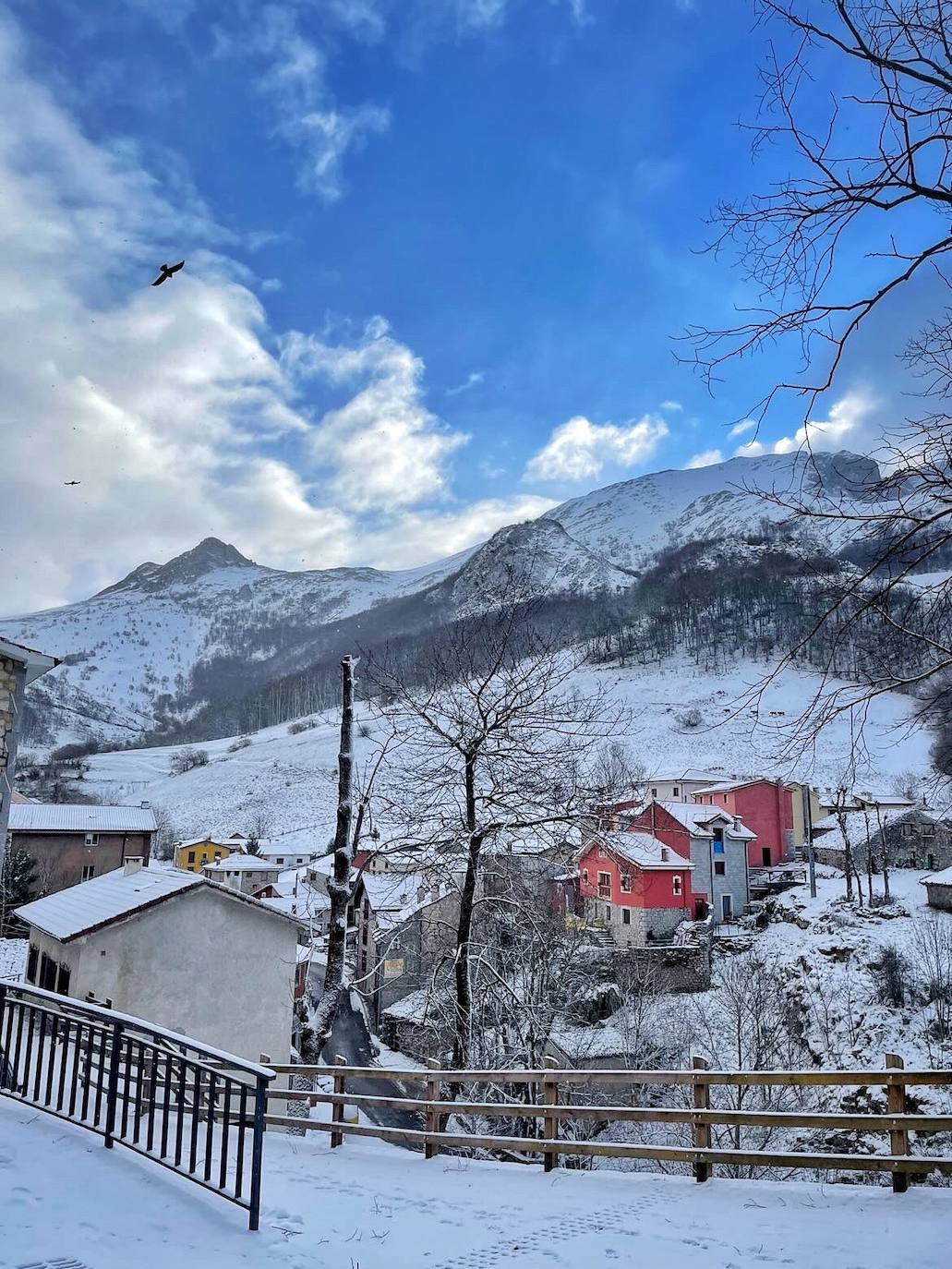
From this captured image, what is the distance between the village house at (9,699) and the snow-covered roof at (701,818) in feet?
116

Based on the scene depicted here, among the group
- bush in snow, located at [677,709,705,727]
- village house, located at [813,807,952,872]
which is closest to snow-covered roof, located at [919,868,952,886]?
village house, located at [813,807,952,872]

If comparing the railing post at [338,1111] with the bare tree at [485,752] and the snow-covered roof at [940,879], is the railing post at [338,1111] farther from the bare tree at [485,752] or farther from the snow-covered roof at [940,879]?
the snow-covered roof at [940,879]

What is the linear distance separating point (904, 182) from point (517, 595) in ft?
34.4

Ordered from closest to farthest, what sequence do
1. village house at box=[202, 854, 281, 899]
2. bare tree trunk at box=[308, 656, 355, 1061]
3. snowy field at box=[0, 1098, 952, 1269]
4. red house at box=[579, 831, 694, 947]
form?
1. snowy field at box=[0, 1098, 952, 1269]
2. bare tree trunk at box=[308, 656, 355, 1061]
3. red house at box=[579, 831, 694, 947]
4. village house at box=[202, 854, 281, 899]

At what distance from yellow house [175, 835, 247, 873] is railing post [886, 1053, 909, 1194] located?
6565 cm

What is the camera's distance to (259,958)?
1814 cm

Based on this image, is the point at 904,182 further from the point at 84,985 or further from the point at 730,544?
the point at 730,544

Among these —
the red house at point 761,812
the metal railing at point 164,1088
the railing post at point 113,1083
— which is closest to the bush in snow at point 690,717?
the red house at point 761,812

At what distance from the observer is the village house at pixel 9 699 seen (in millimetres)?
12898

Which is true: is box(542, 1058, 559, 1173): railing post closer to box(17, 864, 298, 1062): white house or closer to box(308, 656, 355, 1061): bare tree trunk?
box(308, 656, 355, 1061): bare tree trunk

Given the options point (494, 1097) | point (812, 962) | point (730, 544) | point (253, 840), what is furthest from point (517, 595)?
point (730, 544)

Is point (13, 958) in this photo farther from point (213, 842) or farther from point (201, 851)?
point (201, 851)

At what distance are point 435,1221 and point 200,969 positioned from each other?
42.1ft

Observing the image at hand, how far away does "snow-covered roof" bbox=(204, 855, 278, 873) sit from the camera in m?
59.8
